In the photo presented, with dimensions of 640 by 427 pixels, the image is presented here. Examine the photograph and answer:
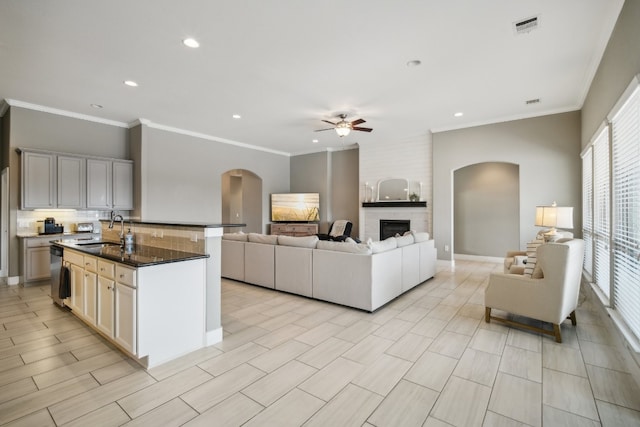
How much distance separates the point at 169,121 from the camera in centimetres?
621

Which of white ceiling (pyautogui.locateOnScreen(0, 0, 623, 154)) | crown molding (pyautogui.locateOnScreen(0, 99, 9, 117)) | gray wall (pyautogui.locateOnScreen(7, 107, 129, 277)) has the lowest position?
gray wall (pyautogui.locateOnScreen(7, 107, 129, 277))

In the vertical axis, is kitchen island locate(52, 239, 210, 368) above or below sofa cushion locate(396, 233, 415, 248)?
below

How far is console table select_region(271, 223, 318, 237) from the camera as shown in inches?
341

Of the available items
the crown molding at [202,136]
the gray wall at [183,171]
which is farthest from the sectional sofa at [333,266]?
the crown molding at [202,136]

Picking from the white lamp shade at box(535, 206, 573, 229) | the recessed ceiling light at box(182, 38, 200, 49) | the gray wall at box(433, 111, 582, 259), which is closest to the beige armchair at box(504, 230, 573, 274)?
the white lamp shade at box(535, 206, 573, 229)

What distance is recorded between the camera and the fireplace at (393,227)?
7465mm

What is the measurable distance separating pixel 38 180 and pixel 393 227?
7.12m

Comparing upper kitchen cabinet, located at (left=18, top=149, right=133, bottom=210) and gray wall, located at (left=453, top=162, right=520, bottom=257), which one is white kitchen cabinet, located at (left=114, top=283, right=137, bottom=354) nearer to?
upper kitchen cabinet, located at (left=18, top=149, right=133, bottom=210)

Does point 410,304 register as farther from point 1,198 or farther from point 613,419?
point 1,198

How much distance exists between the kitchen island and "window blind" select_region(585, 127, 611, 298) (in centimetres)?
437

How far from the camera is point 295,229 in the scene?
28.8ft

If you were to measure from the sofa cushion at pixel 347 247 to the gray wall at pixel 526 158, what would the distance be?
3.68 metres

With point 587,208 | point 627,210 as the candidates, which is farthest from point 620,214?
point 587,208

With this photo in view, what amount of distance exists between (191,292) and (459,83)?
4407 millimetres
